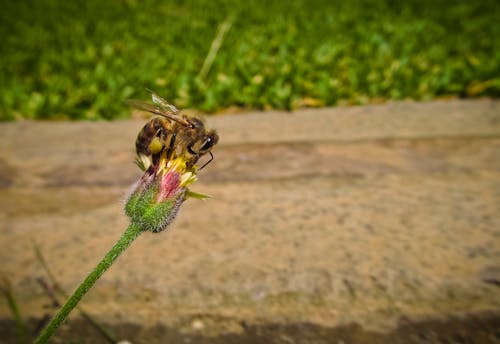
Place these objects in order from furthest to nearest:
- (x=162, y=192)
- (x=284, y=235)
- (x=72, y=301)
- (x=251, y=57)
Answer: (x=251, y=57) < (x=284, y=235) < (x=162, y=192) < (x=72, y=301)

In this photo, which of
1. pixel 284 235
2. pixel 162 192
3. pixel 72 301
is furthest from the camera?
pixel 284 235

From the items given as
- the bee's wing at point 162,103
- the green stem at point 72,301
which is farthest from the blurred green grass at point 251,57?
the green stem at point 72,301

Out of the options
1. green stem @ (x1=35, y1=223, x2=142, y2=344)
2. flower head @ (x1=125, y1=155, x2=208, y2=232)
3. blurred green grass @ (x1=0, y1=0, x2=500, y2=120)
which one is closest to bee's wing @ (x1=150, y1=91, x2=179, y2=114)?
flower head @ (x1=125, y1=155, x2=208, y2=232)

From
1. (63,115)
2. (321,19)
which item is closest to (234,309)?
(63,115)

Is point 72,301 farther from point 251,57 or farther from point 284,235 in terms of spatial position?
point 251,57

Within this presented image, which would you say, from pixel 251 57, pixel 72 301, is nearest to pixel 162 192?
pixel 72 301

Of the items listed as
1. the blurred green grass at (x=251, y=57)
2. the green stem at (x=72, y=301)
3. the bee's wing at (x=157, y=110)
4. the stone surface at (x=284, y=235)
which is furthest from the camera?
the blurred green grass at (x=251, y=57)

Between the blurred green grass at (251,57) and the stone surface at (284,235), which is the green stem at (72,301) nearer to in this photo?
the stone surface at (284,235)
